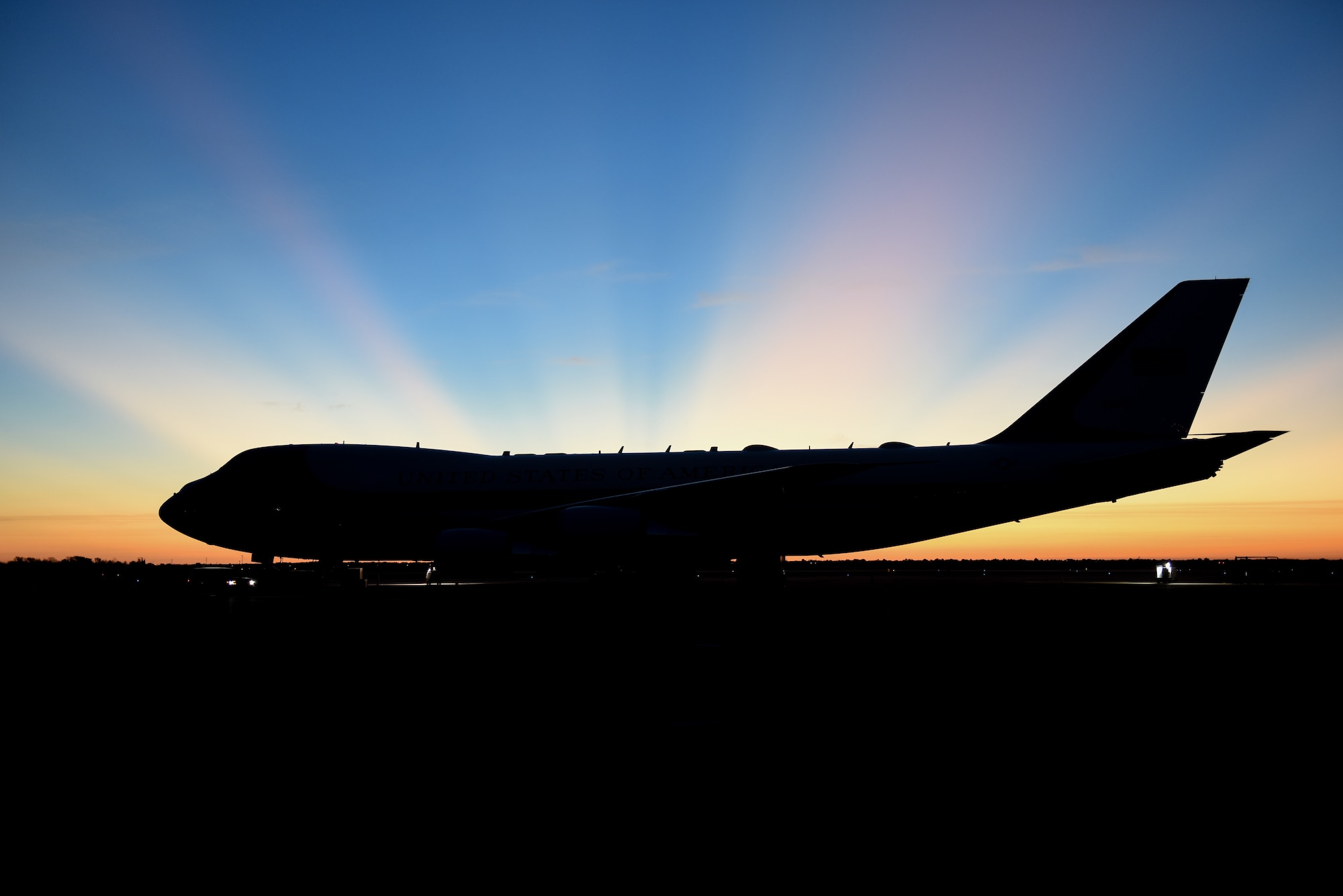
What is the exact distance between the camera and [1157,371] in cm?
2244

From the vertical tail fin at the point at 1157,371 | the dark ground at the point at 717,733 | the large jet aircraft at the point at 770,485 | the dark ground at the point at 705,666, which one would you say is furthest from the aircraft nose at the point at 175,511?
the vertical tail fin at the point at 1157,371

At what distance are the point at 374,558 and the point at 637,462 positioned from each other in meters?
8.90

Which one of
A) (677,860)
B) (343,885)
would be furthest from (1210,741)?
(343,885)

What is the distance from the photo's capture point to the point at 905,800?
4016 millimetres

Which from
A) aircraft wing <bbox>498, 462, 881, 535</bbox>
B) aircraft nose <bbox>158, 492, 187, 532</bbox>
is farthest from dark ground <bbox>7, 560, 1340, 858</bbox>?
aircraft nose <bbox>158, 492, 187, 532</bbox>

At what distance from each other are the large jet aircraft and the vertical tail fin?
4 cm

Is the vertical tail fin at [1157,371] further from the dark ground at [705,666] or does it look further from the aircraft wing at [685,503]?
the aircraft wing at [685,503]

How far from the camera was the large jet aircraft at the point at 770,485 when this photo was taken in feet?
68.1

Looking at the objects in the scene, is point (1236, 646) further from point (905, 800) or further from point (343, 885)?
point (343, 885)

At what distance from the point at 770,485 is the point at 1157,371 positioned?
505 inches

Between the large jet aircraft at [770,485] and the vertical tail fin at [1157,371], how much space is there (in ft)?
0.13

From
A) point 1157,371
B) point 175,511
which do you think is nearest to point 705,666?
point 1157,371

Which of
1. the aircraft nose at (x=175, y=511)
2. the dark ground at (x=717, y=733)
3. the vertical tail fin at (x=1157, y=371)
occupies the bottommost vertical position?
the dark ground at (x=717, y=733)

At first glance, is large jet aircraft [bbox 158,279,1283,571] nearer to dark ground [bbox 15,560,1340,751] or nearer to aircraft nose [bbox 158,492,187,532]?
aircraft nose [bbox 158,492,187,532]
